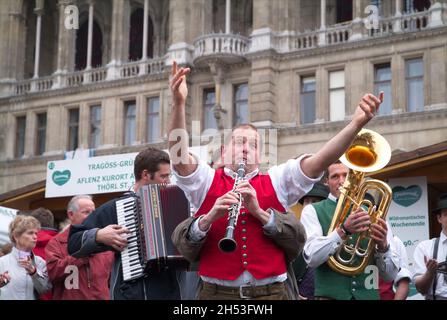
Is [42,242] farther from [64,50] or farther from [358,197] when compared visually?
[64,50]

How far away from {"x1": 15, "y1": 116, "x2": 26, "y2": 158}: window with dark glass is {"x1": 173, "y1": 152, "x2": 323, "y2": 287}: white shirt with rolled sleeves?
1256 inches

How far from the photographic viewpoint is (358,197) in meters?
6.55

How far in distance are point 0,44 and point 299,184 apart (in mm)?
33838

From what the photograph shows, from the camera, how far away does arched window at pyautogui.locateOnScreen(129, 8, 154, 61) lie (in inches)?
1436

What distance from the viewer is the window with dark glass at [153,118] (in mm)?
32094

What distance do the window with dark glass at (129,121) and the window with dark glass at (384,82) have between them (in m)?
10.6

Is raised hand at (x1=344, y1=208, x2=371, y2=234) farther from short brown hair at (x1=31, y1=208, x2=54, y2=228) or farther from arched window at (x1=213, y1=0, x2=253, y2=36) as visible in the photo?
arched window at (x1=213, y1=0, x2=253, y2=36)

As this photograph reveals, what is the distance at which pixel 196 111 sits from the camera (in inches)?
1224

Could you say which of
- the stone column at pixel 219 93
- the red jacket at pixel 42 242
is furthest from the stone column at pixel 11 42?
the red jacket at pixel 42 242

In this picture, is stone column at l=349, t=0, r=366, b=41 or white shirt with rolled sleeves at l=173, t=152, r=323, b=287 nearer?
white shirt with rolled sleeves at l=173, t=152, r=323, b=287

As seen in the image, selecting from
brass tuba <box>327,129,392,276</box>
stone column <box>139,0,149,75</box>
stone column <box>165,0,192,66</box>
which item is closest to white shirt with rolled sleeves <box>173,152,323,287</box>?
brass tuba <box>327,129,392,276</box>

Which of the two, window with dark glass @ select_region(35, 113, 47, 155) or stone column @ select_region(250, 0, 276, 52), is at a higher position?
stone column @ select_region(250, 0, 276, 52)
